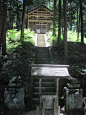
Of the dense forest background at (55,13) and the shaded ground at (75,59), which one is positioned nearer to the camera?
the shaded ground at (75,59)

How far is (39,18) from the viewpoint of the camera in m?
24.0

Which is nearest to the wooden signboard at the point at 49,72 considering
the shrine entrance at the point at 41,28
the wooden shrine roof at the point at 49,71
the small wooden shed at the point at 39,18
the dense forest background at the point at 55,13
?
the wooden shrine roof at the point at 49,71

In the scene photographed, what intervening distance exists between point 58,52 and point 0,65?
5329mm

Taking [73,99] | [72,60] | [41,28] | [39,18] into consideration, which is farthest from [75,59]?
[39,18]

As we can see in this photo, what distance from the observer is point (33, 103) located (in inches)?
278

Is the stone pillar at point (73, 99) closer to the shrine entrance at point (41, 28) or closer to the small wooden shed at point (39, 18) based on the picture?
the small wooden shed at point (39, 18)

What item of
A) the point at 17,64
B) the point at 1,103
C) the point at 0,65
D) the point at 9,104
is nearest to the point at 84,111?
the point at 9,104

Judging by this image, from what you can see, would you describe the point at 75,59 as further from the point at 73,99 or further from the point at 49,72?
the point at 49,72

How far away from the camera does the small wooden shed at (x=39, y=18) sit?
23.3 meters

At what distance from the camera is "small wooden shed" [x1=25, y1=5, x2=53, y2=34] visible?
23297mm

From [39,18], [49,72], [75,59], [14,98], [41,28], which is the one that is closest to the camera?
[49,72]

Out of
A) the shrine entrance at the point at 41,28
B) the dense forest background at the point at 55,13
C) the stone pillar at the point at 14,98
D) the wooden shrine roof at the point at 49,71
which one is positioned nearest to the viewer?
the wooden shrine roof at the point at 49,71

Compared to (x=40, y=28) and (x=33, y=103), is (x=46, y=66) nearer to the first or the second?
(x=33, y=103)

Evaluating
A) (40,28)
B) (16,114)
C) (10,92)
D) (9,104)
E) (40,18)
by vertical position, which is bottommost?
(16,114)
